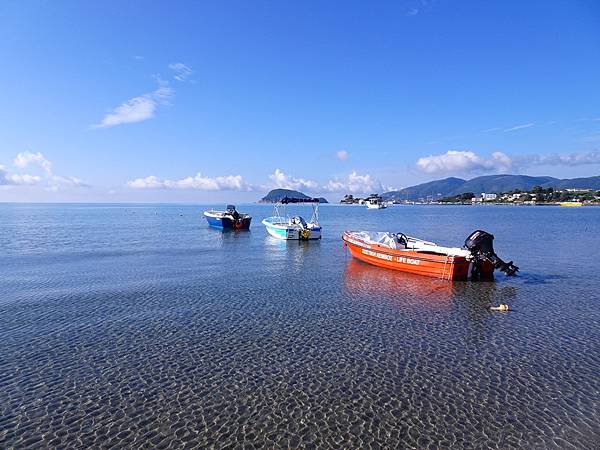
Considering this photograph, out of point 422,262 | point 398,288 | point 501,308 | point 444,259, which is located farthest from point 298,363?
point 422,262

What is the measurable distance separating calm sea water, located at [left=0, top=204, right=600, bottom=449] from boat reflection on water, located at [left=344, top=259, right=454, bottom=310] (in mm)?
204

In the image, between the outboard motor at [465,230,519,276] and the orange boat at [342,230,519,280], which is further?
the outboard motor at [465,230,519,276]

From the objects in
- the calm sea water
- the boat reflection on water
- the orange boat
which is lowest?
the boat reflection on water

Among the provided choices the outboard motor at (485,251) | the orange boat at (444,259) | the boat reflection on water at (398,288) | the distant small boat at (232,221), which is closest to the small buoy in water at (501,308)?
the boat reflection on water at (398,288)

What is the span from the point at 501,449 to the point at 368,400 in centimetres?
311

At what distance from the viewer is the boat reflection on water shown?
20.0 m

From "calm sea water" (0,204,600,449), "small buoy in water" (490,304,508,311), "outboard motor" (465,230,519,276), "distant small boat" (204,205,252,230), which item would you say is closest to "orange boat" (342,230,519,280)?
"outboard motor" (465,230,519,276)

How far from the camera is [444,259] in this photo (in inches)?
980

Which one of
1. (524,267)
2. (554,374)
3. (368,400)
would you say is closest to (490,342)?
(554,374)

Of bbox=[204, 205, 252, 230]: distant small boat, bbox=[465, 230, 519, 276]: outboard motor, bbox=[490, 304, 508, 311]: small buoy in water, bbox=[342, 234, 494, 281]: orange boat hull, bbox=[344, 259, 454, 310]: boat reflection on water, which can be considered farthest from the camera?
bbox=[204, 205, 252, 230]: distant small boat

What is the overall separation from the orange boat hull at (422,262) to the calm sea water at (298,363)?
1.32 metres

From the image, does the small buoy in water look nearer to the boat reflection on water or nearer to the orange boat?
the boat reflection on water

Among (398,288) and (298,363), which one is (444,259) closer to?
(398,288)

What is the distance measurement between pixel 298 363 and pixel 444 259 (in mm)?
15856
